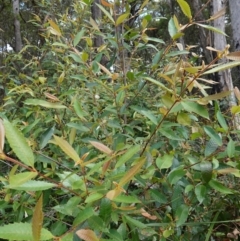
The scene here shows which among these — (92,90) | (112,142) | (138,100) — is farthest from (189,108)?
(138,100)

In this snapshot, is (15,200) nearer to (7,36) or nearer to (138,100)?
(138,100)

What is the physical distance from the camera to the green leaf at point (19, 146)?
21.5 inches

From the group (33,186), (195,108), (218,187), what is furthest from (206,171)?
(33,186)

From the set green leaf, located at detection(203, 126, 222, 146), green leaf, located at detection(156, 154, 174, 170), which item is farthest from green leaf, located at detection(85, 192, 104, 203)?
green leaf, located at detection(203, 126, 222, 146)

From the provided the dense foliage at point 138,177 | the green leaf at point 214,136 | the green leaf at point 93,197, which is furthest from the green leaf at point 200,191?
the green leaf at point 93,197

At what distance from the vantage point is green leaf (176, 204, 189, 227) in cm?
78

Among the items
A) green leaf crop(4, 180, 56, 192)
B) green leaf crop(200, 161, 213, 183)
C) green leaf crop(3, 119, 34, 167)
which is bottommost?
green leaf crop(200, 161, 213, 183)

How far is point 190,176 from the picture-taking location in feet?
2.86

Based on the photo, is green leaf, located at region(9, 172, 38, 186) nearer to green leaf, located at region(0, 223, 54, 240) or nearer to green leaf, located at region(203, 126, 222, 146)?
green leaf, located at region(0, 223, 54, 240)

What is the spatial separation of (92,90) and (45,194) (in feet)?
1.75

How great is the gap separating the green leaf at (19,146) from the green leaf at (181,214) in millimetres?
399

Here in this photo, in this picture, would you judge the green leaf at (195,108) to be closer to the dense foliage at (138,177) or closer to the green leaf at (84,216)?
the dense foliage at (138,177)

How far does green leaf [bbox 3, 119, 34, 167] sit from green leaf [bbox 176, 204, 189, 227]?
399mm

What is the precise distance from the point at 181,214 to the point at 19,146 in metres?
0.44
